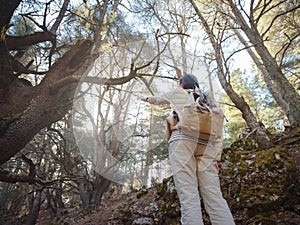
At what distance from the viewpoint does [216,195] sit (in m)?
1.57

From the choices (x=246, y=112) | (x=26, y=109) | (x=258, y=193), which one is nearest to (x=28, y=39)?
(x=26, y=109)

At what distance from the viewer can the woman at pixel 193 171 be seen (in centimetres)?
149

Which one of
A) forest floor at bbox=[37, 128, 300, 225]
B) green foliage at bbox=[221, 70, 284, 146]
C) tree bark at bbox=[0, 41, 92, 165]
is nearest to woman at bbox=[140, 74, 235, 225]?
forest floor at bbox=[37, 128, 300, 225]

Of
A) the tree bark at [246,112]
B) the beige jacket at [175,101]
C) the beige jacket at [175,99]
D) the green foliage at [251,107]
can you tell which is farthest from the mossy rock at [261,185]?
the green foliage at [251,107]

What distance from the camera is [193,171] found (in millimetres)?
1643

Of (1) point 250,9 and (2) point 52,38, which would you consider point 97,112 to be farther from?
(1) point 250,9

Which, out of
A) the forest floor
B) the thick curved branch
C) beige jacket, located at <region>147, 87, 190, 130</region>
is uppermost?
the thick curved branch

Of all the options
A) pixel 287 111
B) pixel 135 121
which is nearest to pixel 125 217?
pixel 135 121

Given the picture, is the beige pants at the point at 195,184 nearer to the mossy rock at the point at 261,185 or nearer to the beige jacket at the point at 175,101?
the beige jacket at the point at 175,101

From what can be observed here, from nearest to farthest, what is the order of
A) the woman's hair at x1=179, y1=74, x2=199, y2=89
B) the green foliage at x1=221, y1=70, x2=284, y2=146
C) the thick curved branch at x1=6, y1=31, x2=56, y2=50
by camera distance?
the woman's hair at x1=179, y1=74, x2=199, y2=89, the thick curved branch at x1=6, y1=31, x2=56, y2=50, the green foliage at x1=221, y1=70, x2=284, y2=146

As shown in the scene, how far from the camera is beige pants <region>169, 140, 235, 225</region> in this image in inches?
58.1

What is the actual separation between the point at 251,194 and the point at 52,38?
3.15 meters

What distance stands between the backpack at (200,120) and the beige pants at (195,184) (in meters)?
0.10

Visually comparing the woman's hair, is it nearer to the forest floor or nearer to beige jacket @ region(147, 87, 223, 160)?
beige jacket @ region(147, 87, 223, 160)
